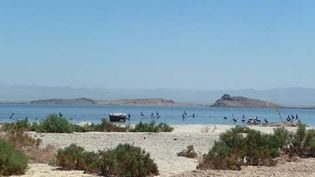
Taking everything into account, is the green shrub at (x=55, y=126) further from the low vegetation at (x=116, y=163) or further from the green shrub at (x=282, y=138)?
the low vegetation at (x=116, y=163)

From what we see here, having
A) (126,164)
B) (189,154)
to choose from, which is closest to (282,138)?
(189,154)

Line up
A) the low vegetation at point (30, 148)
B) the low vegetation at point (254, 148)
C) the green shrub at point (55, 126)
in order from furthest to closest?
the green shrub at point (55, 126), the low vegetation at point (30, 148), the low vegetation at point (254, 148)

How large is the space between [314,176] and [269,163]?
11.1 feet

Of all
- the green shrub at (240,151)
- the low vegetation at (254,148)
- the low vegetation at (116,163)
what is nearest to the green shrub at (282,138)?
the low vegetation at (254,148)

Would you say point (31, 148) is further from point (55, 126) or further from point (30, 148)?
point (55, 126)

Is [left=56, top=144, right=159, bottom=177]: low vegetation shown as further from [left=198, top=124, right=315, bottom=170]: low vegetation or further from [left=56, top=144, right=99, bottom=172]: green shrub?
[left=198, top=124, right=315, bottom=170]: low vegetation

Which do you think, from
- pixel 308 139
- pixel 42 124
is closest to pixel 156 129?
pixel 42 124

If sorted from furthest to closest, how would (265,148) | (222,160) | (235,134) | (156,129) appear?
(156,129) < (235,134) < (265,148) < (222,160)

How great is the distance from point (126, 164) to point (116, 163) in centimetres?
30

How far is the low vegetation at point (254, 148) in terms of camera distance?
1678 centimetres

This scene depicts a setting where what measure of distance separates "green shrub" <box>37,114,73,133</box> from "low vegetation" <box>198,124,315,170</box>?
34.8 feet

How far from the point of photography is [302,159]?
20672mm

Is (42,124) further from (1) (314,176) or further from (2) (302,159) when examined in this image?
(1) (314,176)

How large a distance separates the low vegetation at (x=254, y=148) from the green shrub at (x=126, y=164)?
1619 millimetres
